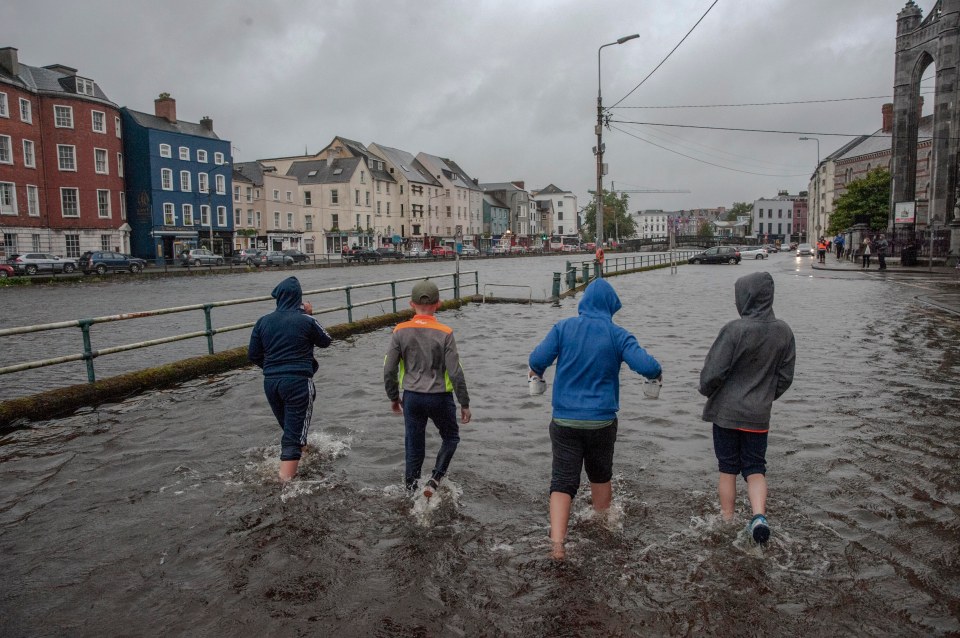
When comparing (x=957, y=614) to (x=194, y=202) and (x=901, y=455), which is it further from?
(x=194, y=202)

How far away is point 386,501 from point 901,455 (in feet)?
15.7

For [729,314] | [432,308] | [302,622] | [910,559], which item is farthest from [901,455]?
[729,314]

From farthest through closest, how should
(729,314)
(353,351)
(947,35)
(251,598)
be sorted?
(947,35) → (729,314) → (353,351) → (251,598)

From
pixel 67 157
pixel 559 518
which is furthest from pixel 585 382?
pixel 67 157

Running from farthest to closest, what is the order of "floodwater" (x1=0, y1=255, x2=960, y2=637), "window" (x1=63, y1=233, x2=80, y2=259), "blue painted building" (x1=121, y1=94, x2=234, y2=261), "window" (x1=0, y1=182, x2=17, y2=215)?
"blue painted building" (x1=121, y1=94, x2=234, y2=261), "window" (x1=63, y1=233, x2=80, y2=259), "window" (x1=0, y1=182, x2=17, y2=215), "floodwater" (x1=0, y1=255, x2=960, y2=637)

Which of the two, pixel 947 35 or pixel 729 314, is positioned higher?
pixel 947 35

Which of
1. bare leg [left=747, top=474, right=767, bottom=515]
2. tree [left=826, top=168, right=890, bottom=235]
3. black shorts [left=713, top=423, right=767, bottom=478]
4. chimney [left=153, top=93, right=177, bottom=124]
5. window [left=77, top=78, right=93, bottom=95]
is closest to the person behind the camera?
bare leg [left=747, top=474, right=767, bottom=515]

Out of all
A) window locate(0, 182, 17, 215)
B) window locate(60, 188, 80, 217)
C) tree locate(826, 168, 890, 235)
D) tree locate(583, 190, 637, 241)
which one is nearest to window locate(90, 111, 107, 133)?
window locate(60, 188, 80, 217)

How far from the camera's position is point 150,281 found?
38219 millimetres

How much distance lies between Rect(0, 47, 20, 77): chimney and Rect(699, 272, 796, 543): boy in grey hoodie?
55.1 m

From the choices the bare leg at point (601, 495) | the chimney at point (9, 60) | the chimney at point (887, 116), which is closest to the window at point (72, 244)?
the chimney at point (9, 60)

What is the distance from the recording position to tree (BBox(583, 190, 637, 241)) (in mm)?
150875

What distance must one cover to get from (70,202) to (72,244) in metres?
3.02

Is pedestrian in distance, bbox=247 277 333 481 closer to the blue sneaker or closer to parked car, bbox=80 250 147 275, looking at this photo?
the blue sneaker
